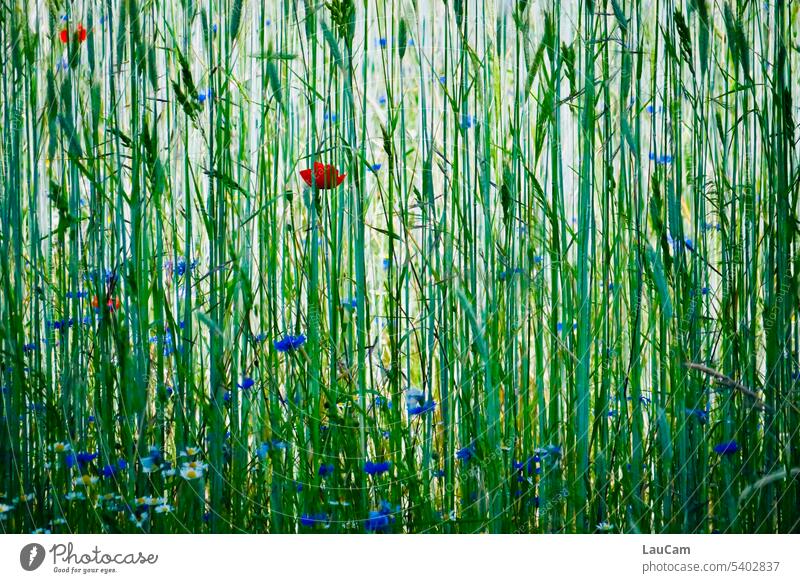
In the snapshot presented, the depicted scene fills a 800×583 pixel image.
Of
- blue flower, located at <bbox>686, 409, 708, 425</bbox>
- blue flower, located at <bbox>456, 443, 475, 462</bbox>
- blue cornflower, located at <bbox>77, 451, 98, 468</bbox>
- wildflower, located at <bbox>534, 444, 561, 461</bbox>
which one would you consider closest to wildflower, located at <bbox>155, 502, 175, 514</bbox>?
blue cornflower, located at <bbox>77, 451, 98, 468</bbox>

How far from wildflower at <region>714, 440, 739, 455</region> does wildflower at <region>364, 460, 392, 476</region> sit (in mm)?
502

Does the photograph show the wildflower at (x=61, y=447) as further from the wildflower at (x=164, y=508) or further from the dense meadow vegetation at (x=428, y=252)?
the wildflower at (x=164, y=508)

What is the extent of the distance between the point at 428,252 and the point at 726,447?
54cm

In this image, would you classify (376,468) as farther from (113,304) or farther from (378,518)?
(113,304)

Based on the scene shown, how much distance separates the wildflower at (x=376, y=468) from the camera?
93 cm

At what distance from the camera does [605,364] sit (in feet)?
3.09

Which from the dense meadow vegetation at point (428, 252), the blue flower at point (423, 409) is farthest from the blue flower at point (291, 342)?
the blue flower at point (423, 409)

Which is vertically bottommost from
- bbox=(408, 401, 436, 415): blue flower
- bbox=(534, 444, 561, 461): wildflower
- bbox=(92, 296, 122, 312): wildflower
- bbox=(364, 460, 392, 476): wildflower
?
bbox=(364, 460, 392, 476): wildflower

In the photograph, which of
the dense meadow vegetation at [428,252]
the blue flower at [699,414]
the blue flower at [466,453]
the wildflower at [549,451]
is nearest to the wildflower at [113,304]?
the dense meadow vegetation at [428,252]

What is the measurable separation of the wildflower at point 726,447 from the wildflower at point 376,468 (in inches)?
19.7

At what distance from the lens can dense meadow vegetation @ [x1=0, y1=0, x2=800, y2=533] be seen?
3.06 feet

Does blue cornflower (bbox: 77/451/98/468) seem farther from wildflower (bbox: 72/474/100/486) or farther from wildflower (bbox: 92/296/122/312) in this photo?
wildflower (bbox: 92/296/122/312)
